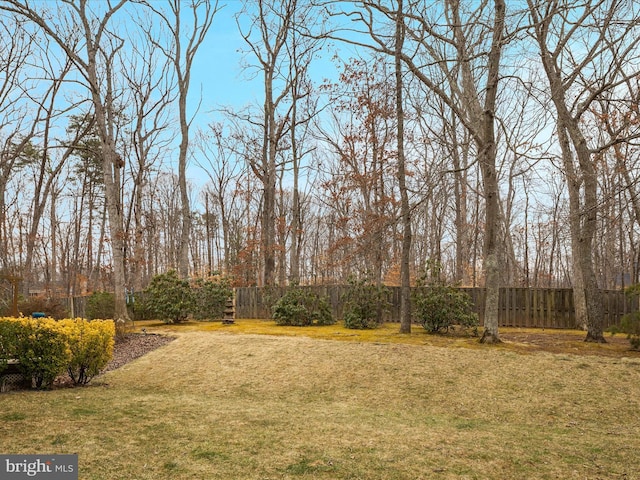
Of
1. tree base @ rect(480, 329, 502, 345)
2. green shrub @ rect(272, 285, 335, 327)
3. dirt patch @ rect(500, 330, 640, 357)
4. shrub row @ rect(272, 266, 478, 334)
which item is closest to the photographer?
dirt patch @ rect(500, 330, 640, 357)

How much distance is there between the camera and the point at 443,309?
11602 millimetres

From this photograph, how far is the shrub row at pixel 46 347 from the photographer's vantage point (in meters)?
6.55

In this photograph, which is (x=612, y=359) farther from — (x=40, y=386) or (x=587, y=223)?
(x=40, y=386)

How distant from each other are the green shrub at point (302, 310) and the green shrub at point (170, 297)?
Answer: 9.87ft

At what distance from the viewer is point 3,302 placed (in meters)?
14.6

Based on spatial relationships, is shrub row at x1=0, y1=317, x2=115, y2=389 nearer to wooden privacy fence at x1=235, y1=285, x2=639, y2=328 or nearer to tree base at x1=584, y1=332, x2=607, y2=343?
wooden privacy fence at x1=235, y1=285, x2=639, y2=328

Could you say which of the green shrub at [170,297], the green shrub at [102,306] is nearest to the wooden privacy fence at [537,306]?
the green shrub at [170,297]

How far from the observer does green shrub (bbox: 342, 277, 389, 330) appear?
43.5ft

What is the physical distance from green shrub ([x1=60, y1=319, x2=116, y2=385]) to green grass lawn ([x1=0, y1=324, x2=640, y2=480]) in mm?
307

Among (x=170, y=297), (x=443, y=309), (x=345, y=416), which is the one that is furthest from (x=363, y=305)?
(x=345, y=416)

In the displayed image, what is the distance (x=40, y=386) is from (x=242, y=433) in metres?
3.63

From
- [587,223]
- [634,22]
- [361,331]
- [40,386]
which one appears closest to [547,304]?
[587,223]

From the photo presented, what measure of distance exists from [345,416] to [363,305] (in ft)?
24.2

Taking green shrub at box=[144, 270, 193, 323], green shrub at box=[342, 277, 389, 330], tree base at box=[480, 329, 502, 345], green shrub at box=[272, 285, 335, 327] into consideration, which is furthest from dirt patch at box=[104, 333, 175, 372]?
tree base at box=[480, 329, 502, 345]
